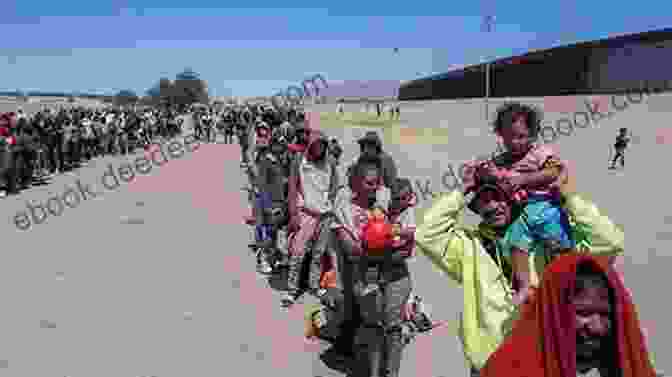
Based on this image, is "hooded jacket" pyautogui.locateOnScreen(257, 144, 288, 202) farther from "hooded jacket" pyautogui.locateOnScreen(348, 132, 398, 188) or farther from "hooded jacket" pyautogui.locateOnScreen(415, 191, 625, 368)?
"hooded jacket" pyautogui.locateOnScreen(415, 191, 625, 368)

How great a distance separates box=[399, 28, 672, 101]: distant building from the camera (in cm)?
4353

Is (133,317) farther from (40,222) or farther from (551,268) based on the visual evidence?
(40,222)

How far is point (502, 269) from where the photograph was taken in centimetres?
262

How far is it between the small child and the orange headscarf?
699 millimetres

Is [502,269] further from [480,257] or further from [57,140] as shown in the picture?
[57,140]

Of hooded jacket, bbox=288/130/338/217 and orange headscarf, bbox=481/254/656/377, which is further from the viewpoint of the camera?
hooded jacket, bbox=288/130/338/217

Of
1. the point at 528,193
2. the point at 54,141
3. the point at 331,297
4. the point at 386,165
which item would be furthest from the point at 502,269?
the point at 54,141

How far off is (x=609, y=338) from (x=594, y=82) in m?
53.3

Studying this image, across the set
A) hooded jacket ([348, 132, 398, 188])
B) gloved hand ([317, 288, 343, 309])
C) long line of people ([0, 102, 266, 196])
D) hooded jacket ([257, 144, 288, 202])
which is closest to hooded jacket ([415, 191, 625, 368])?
hooded jacket ([348, 132, 398, 188])

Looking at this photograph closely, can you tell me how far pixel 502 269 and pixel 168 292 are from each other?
4.93 meters

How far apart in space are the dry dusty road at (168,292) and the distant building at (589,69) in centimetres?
3378

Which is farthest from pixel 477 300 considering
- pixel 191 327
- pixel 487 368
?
pixel 191 327

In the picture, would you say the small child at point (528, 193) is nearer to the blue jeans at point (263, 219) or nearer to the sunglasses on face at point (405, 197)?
the sunglasses on face at point (405, 197)

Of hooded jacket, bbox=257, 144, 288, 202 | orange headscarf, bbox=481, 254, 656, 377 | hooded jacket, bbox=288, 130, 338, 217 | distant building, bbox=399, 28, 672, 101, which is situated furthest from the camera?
distant building, bbox=399, 28, 672, 101
